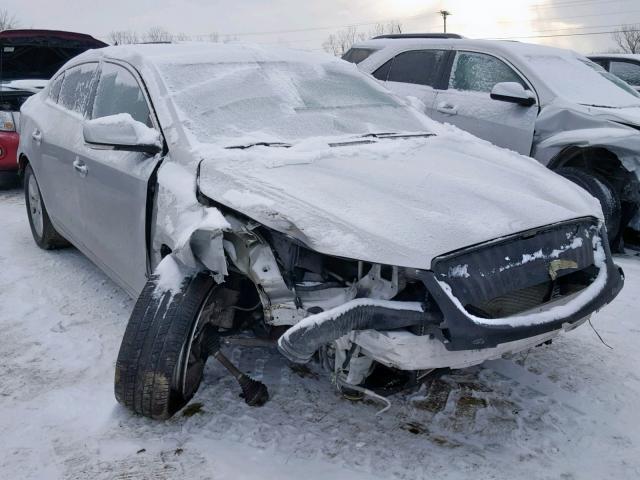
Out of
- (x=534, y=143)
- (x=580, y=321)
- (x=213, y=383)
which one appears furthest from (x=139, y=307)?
(x=534, y=143)

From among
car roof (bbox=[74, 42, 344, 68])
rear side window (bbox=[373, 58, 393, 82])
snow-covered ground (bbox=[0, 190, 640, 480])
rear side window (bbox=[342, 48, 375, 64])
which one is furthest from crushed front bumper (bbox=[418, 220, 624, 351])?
rear side window (bbox=[342, 48, 375, 64])

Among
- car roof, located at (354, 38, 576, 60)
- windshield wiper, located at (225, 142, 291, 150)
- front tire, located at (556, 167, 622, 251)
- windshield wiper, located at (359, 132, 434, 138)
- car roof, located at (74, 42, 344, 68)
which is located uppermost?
car roof, located at (74, 42, 344, 68)

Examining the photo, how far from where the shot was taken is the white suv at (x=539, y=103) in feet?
17.5

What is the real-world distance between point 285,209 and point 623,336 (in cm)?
238

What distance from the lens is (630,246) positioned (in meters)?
5.73

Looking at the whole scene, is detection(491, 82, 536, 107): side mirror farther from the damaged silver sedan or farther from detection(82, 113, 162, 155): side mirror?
detection(82, 113, 162, 155): side mirror

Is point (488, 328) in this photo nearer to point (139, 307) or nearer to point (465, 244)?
point (465, 244)

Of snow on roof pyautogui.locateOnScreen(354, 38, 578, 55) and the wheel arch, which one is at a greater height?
snow on roof pyautogui.locateOnScreen(354, 38, 578, 55)

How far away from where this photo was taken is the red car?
726 centimetres

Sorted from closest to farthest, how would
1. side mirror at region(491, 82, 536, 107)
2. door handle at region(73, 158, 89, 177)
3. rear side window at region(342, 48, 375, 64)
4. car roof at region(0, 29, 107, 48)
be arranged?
door handle at region(73, 158, 89, 177)
side mirror at region(491, 82, 536, 107)
rear side window at region(342, 48, 375, 64)
car roof at region(0, 29, 107, 48)

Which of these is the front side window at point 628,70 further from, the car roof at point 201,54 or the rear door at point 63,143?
the rear door at point 63,143

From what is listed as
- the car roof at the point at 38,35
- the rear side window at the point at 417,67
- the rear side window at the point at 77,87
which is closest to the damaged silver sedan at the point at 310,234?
the rear side window at the point at 77,87

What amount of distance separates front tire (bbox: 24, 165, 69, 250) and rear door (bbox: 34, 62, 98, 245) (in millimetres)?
253

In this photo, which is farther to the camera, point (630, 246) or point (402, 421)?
point (630, 246)
